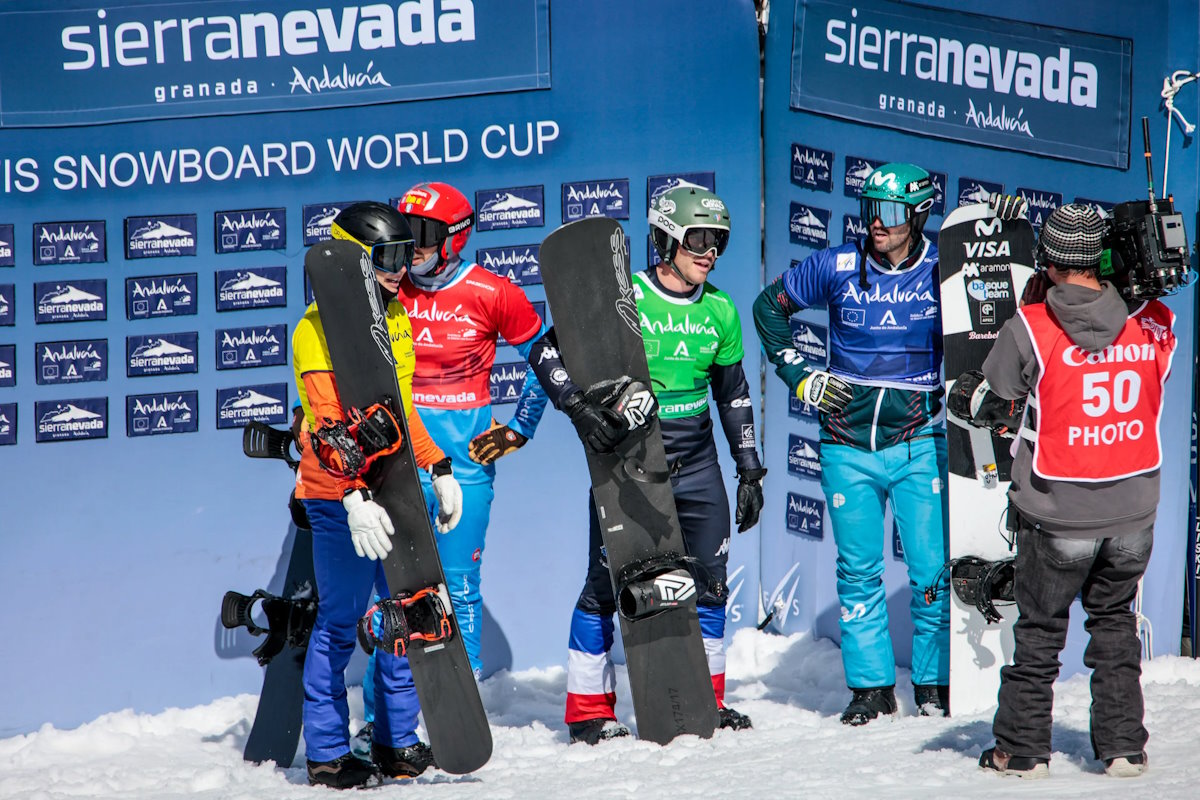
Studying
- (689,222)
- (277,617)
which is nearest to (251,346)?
(277,617)

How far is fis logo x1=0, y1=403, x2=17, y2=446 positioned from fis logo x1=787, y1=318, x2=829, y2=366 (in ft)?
11.5

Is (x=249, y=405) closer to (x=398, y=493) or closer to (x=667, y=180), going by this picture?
(x=398, y=493)

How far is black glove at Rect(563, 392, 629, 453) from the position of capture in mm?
4375

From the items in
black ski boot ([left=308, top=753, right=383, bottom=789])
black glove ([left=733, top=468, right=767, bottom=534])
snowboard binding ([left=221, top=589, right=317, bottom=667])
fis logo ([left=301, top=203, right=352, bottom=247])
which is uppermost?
fis logo ([left=301, top=203, right=352, bottom=247])

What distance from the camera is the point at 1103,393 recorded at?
358 centimetres

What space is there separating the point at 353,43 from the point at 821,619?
135 inches

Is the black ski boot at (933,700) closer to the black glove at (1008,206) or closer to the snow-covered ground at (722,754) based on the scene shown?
the snow-covered ground at (722,754)

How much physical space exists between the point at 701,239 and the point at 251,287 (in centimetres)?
214

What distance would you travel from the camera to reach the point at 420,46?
544 centimetres

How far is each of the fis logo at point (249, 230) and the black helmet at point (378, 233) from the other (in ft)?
4.35

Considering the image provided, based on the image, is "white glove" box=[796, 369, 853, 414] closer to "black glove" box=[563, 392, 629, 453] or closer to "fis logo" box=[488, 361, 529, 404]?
Answer: "black glove" box=[563, 392, 629, 453]

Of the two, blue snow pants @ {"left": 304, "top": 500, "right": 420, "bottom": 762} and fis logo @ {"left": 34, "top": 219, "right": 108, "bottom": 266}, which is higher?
fis logo @ {"left": 34, "top": 219, "right": 108, "bottom": 266}

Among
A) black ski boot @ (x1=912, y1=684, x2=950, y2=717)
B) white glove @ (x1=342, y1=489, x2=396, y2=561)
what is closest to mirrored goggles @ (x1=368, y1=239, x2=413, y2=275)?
white glove @ (x1=342, y1=489, x2=396, y2=561)

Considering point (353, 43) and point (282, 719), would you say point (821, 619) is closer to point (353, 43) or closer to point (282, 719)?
point (282, 719)
